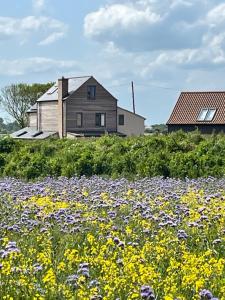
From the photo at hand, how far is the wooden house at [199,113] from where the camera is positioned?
4909 cm

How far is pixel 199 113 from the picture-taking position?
49688 millimetres

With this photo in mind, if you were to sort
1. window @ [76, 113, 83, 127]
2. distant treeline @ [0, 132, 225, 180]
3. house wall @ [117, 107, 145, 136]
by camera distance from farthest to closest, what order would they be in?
house wall @ [117, 107, 145, 136]
window @ [76, 113, 83, 127]
distant treeline @ [0, 132, 225, 180]

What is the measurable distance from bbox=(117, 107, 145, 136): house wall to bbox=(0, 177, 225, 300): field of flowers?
188ft

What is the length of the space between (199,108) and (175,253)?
44106 mm

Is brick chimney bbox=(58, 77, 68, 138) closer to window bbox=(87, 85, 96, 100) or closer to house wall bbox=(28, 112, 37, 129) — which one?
window bbox=(87, 85, 96, 100)

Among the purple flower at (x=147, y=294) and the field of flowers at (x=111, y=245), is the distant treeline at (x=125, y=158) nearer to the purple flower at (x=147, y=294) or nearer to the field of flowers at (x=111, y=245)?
the field of flowers at (x=111, y=245)

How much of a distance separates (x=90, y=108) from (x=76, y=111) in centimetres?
197

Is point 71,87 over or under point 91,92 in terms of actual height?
over

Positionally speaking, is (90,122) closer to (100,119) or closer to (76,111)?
(100,119)

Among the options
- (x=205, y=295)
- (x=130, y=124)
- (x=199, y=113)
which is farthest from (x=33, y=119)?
(x=205, y=295)

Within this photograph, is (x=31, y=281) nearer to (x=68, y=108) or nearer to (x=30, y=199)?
(x=30, y=199)

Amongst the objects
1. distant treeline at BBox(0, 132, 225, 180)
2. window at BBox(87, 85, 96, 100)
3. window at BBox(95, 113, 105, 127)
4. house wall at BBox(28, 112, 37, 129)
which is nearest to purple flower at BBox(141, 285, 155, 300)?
distant treeline at BBox(0, 132, 225, 180)

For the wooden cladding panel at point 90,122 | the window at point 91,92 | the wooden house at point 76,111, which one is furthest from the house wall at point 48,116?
the window at point 91,92

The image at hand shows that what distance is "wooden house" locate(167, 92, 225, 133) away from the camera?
49094mm
